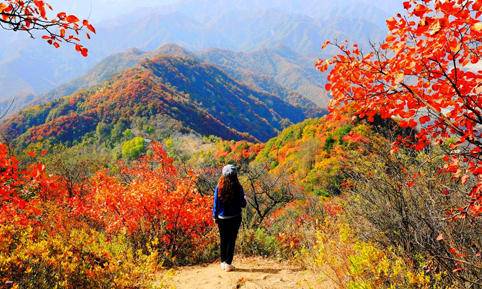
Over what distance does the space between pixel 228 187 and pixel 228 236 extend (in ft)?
2.91

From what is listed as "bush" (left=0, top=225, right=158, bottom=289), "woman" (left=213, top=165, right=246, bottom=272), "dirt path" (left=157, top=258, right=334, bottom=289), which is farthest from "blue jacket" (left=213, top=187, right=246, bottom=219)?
"bush" (left=0, top=225, right=158, bottom=289)

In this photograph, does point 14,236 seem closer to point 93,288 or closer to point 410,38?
point 93,288

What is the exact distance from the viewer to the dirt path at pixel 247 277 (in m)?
5.74

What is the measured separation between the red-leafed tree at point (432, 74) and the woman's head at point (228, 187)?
8.04 feet

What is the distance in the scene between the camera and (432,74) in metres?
3.60

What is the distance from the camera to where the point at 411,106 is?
4.14m

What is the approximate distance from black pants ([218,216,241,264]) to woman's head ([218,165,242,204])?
1.21 feet

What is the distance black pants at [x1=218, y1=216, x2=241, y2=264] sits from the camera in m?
6.53

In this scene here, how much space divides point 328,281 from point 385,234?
955 mm

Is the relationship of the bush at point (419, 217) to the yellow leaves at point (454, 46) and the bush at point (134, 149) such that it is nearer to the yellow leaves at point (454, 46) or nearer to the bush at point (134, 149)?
the yellow leaves at point (454, 46)

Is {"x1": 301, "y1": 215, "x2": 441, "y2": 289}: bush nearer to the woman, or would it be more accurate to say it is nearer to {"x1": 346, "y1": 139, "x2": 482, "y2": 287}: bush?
{"x1": 346, "y1": 139, "x2": 482, "y2": 287}: bush

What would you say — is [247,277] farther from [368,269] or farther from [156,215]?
[368,269]

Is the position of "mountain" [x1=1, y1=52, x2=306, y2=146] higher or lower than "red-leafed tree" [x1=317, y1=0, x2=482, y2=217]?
lower

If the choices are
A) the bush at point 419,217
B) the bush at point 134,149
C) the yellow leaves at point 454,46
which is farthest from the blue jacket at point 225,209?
the bush at point 134,149
